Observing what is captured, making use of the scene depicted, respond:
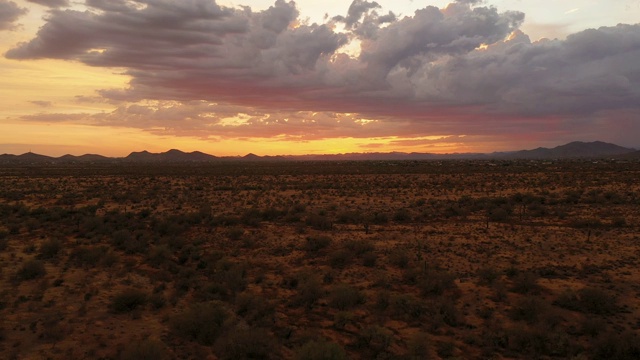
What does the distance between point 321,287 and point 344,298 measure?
139 cm

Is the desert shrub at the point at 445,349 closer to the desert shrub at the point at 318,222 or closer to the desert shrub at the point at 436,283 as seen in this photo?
the desert shrub at the point at 436,283

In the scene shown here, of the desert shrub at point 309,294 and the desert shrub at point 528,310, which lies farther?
the desert shrub at point 309,294

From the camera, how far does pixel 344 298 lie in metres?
12.4

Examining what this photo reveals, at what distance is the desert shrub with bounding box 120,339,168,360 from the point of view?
8.81 metres

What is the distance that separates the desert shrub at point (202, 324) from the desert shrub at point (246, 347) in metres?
0.62

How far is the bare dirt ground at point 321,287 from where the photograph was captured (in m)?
9.94

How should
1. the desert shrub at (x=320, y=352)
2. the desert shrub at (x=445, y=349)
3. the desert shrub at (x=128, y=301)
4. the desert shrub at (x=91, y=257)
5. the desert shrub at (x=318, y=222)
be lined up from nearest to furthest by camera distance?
1. the desert shrub at (x=320, y=352)
2. the desert shrub at (x=445, y=349)
3. the desert shrub at (x=128, y=301)
4. the desert shrub at (x=91, y=257)
5. the desert shrub at (x=318, y=222)

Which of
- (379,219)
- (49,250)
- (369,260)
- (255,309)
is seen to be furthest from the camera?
(379,219)

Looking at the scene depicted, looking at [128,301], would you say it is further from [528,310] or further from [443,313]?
[528,310]

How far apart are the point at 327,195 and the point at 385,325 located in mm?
28724

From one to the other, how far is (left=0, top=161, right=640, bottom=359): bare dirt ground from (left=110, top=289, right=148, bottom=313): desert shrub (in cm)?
3

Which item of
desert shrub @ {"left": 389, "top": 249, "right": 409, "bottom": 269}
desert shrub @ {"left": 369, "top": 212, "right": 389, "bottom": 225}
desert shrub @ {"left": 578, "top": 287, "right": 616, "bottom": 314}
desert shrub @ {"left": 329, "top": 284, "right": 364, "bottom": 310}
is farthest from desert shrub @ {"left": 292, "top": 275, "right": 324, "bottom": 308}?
desert shrub @ {"left": 369, "top": 212, "right": 389, "bottom": 225}

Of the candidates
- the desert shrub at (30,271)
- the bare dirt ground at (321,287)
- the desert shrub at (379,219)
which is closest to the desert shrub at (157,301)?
the bare dirt ground at (321,287)

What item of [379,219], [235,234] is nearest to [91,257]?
[235,234]
